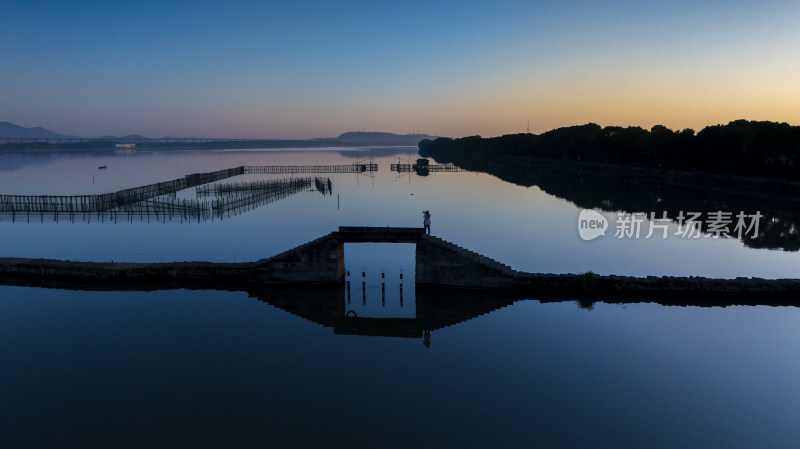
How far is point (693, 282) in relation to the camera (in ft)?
115

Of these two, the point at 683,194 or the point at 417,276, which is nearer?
the point at 417,276

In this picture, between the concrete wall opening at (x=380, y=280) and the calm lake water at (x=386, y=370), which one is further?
the concrete wall opening at (x=380, y=280)

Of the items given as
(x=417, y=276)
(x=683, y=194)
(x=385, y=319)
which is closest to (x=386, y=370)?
(x=385, y=319)

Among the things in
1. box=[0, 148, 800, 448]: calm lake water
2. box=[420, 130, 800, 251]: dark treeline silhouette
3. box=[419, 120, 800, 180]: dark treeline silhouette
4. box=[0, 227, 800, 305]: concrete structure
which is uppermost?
box=[419, 120, 800, 180]: dark treeline silhouette

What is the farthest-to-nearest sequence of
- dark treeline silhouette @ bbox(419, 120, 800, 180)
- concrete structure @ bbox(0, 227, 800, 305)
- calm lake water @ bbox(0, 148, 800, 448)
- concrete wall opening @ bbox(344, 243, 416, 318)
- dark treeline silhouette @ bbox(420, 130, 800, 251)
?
dark treeline silhouette @ bbox(419, 120, 800, 180) → dark treeline silhouette @ bbox(420, 130, 800, 251) → concrete structure @ bbox(0, 227, 800, 305) → concrete wall opening @ bbox(344, 243, 416, 318) → calm lake water @ bbox(0, 148, 800, 448)

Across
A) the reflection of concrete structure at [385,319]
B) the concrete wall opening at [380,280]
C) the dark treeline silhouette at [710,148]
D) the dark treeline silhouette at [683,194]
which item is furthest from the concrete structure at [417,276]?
the dark treeline silhouette at [710,148]

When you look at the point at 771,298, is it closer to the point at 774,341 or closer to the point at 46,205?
the point at 774,341

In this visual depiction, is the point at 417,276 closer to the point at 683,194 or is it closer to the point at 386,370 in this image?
the point at 386,370

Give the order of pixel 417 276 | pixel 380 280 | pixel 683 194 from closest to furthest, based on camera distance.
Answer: pixel 417 276
pixel 380 280
pixel 683 194

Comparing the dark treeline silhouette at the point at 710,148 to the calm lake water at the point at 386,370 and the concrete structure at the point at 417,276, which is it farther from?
the concrete structure at the point at 417,276

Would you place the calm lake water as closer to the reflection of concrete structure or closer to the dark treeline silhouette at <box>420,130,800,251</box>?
the reflection of concrete structure

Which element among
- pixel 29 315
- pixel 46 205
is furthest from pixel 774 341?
pixel 46 205

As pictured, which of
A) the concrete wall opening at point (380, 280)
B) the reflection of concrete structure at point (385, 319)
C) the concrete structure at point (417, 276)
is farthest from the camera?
the concrete structure at point (417, 276)

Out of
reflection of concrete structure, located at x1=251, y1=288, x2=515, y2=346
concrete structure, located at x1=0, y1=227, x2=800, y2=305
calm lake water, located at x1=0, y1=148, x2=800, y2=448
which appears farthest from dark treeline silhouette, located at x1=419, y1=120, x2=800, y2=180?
reflection of concrete structure, located at x1=251, y1=288, x2=515, y2=346
